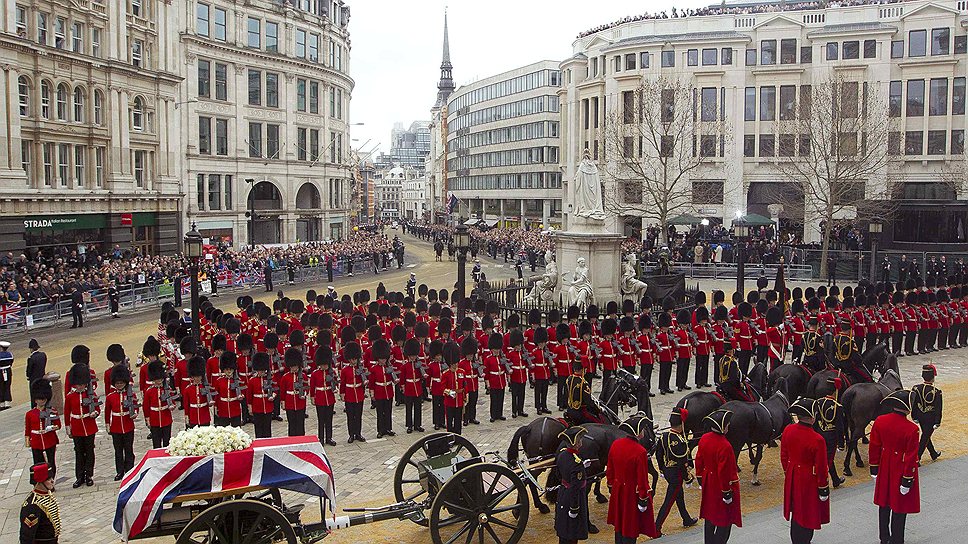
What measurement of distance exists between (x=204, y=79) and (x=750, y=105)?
119 feet

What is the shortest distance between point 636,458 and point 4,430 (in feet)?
40.2

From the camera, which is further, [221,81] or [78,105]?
[221,81]

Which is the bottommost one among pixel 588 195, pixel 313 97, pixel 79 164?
pixel 588 195

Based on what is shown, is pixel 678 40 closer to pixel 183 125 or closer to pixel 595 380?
pixel 183 125

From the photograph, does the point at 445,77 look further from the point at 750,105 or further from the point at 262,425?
the point at 262,425

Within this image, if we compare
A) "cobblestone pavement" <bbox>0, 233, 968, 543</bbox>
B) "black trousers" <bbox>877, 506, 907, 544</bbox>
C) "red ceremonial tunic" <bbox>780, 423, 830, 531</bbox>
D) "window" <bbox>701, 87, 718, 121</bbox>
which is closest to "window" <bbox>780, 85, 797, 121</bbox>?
"window" <bbox>701, 87, 718, 121</bbox>

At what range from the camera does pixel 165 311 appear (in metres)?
19.0

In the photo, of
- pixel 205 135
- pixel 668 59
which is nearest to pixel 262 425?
pixel 205 135

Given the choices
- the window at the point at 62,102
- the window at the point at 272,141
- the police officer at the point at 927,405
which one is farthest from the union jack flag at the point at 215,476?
the window at the point at 272,141

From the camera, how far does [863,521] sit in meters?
9.74

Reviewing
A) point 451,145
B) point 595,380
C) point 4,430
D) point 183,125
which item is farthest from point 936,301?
point 451,145

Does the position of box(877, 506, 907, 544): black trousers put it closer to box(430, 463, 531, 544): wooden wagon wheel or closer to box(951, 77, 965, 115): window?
box(430, 463, 531, 544): wooden wagon wheel

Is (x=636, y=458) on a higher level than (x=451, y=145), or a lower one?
lower

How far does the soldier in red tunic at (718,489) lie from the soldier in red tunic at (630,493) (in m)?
0.61
